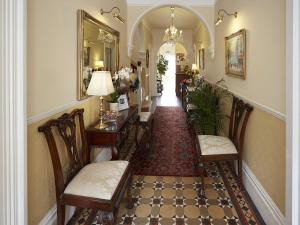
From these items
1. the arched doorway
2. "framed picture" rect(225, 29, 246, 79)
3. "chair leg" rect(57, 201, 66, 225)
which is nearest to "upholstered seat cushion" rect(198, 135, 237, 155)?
"framed picture" rect(225, 29, 246, 79)

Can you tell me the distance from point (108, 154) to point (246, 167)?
2.03 meters

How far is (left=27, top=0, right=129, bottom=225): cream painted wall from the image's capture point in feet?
6.72

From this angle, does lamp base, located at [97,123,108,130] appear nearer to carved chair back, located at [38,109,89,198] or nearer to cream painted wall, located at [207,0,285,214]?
carved chair back, located at [38,109,89,198]

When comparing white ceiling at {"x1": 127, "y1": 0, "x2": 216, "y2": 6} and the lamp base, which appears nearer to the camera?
the lamp base

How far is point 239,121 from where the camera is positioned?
11.6ft

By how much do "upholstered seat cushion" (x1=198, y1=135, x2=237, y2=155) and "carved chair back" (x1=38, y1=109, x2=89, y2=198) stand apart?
4.60 feet

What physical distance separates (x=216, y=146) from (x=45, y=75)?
213 centimetres

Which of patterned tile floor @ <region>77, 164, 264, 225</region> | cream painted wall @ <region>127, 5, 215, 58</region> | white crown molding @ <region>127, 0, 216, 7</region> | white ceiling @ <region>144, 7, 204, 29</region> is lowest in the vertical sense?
patterned tile floor @ <region>77, 164, 264, 225</region>

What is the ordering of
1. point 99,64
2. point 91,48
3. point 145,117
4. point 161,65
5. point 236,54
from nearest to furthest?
point 91,48
point 99,64
point 236,54
point 145,117
point 161,65

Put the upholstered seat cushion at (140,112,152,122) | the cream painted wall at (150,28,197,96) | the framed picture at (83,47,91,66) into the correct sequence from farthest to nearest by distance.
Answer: the cream painted wall at (150,28,197,96) → the upholstered seat cushion at (140,112,152,122) → the framed picture at (83,47,91,66)
